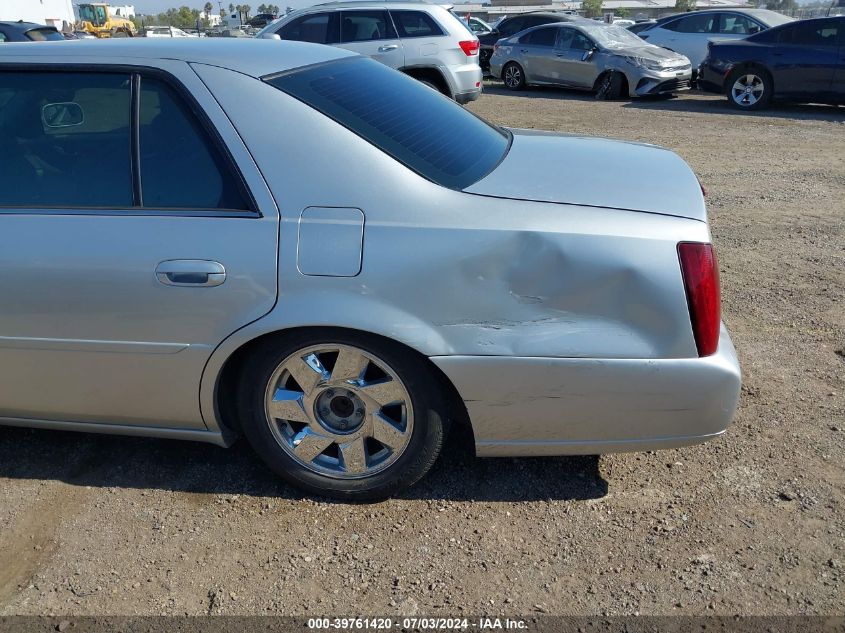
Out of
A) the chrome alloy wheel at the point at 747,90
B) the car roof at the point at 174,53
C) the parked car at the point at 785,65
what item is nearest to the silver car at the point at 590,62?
the parked car at the point at 785,65

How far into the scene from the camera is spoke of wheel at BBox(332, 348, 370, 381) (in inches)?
112

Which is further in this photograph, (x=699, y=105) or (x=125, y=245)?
(x=699, y=105)

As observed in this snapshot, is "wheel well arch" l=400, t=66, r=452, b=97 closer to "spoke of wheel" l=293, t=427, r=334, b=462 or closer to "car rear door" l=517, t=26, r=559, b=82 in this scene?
"car rear door" l=517, t=26, r=559, b=82

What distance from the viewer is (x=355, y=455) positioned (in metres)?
3.04

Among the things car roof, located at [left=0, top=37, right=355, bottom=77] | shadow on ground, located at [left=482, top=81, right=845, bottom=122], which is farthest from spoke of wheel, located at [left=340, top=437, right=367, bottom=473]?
shadow on ground, located at [left=482, top=81, right=845, bottom=122]

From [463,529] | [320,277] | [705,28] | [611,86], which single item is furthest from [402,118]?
[705,28]

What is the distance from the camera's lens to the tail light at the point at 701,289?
2658mm

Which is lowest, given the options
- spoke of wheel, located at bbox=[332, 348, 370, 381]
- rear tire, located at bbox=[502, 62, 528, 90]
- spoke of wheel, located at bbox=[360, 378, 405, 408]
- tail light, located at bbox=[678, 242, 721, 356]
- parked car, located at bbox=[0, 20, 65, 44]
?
rear tire, located at bbox=[502, 62, 528, 90]

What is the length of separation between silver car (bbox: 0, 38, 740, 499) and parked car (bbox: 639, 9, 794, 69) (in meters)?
14.8

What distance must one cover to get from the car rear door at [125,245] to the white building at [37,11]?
134ft

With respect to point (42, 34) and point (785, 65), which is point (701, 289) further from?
point (42, 34)

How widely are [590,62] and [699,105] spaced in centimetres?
238

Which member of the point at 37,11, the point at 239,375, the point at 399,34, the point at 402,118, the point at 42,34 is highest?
Answer: the point at 402,118

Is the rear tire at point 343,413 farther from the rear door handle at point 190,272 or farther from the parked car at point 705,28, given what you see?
the parked car at point 705,28
